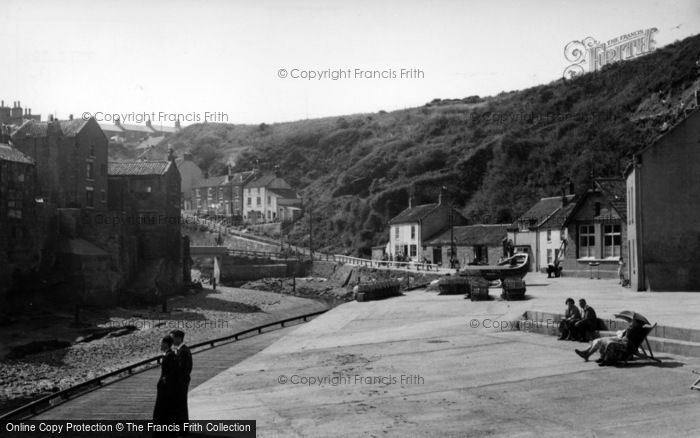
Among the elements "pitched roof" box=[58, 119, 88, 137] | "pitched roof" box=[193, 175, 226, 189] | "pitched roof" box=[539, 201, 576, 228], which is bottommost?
"pitched roof" box=[539, 201, 576, 228]

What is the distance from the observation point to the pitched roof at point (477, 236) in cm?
5672

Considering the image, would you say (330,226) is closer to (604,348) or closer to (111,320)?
(111,320)

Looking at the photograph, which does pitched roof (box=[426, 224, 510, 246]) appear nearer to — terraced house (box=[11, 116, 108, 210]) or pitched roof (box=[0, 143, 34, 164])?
terraced house (box=[11, 116, 108, 210])

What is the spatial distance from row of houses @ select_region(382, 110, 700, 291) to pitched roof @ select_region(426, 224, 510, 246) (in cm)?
9

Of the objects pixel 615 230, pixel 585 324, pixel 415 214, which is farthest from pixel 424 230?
pixel 585 324

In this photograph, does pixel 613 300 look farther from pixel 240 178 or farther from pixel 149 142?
pixel 149 142

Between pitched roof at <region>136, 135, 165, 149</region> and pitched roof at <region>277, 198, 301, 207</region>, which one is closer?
pitched roof at <region>277, 198, 301, 207</region>

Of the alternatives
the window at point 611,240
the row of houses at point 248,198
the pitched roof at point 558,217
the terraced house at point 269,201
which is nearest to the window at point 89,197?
the pitched roof at point 558,217

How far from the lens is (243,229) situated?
99688 millimetres

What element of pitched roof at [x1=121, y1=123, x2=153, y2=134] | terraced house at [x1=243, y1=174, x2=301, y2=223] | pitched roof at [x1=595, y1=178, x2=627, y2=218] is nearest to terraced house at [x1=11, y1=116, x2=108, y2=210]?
pitched roof at [x1=595, y1=178, x2=627, y2=218]

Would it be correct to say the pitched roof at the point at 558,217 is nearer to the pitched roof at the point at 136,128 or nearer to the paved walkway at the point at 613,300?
the paved walkway at the point at 613,300

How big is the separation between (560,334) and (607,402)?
6.95m

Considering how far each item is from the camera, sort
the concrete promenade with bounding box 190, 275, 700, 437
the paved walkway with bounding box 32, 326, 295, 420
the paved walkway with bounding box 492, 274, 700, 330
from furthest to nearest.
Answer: the paved walkway with bounding box 492, 274, 700, 330 < the paved walkway with bounding box 32, 326, 295, 420 < the concrete promenade with bounding box 190, 275, 700, 437

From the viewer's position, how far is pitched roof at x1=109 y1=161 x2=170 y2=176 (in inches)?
2131
